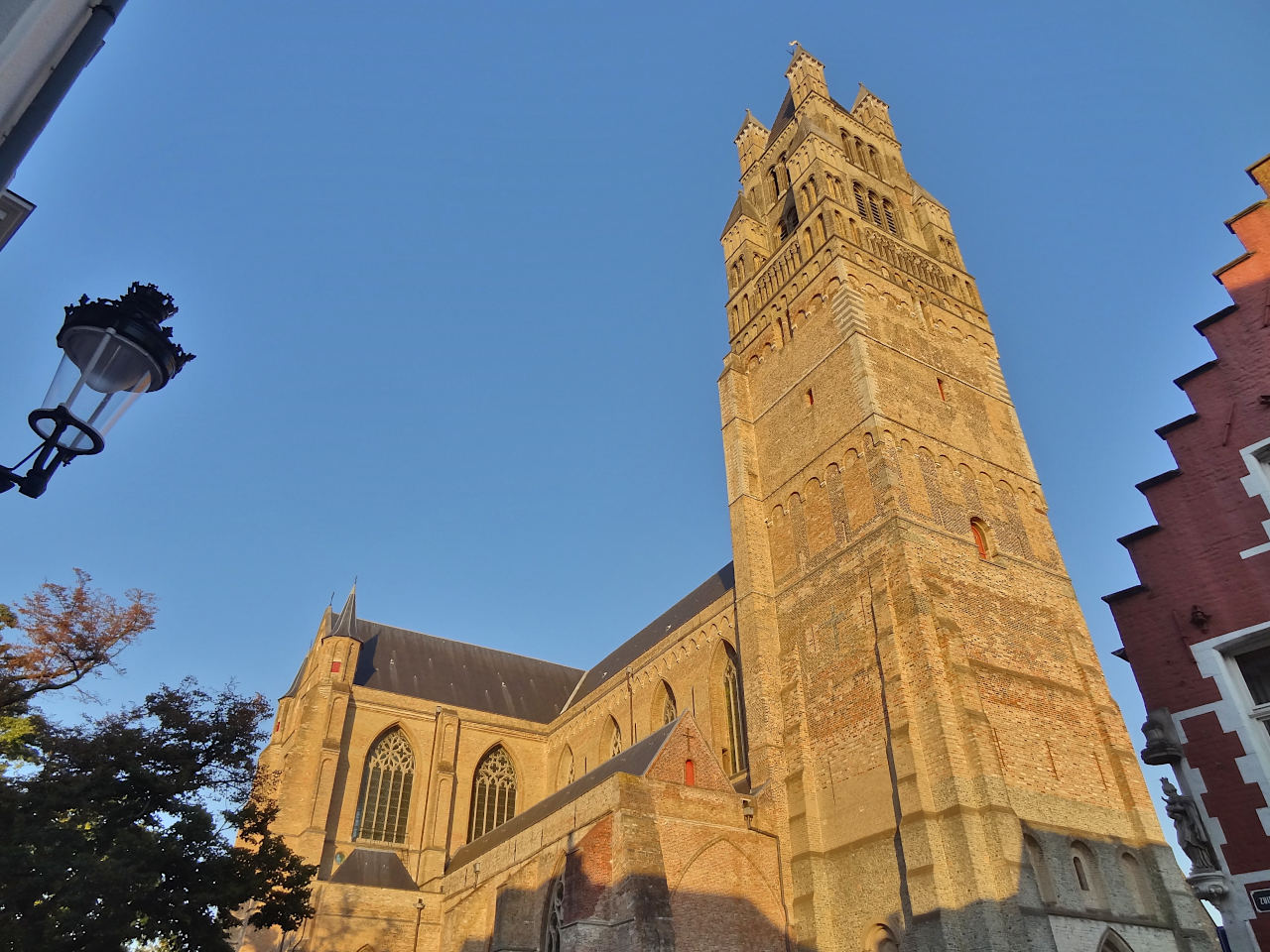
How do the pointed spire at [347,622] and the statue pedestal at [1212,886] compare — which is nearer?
the statue pedestal at [1212,886]

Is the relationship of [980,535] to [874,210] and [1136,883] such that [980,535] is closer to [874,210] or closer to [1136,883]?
[1136,883]

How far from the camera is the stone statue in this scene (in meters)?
7.23

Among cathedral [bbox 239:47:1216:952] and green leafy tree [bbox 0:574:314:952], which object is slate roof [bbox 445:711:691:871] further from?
green leafy tree [bbox 0:574:314:952]

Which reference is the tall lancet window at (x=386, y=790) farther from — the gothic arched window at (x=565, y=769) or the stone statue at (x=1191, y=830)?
the stone statue at (x=1191, y=830)

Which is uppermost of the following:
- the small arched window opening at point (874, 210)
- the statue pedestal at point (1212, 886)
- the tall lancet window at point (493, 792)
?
the small arched window opening at point (874, 210)

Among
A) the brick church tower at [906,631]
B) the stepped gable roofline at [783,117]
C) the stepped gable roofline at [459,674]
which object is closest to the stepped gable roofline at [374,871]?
the stepped gable roofline at [459,674]

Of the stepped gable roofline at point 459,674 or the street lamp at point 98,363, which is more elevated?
the stepped gable roofline at point 459,674

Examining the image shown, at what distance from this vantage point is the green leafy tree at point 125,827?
46.9 ft

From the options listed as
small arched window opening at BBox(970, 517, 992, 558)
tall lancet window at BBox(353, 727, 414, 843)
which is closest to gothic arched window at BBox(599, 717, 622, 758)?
tall lancet window at BBox(353, 727, 414, 843)

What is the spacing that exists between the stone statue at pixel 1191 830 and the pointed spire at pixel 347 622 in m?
29.7

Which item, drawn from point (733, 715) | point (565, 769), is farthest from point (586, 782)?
point (565, 769)

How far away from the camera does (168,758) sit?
1684 cm

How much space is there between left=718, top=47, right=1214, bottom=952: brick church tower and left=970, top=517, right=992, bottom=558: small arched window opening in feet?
0.29

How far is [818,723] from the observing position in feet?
67.1
